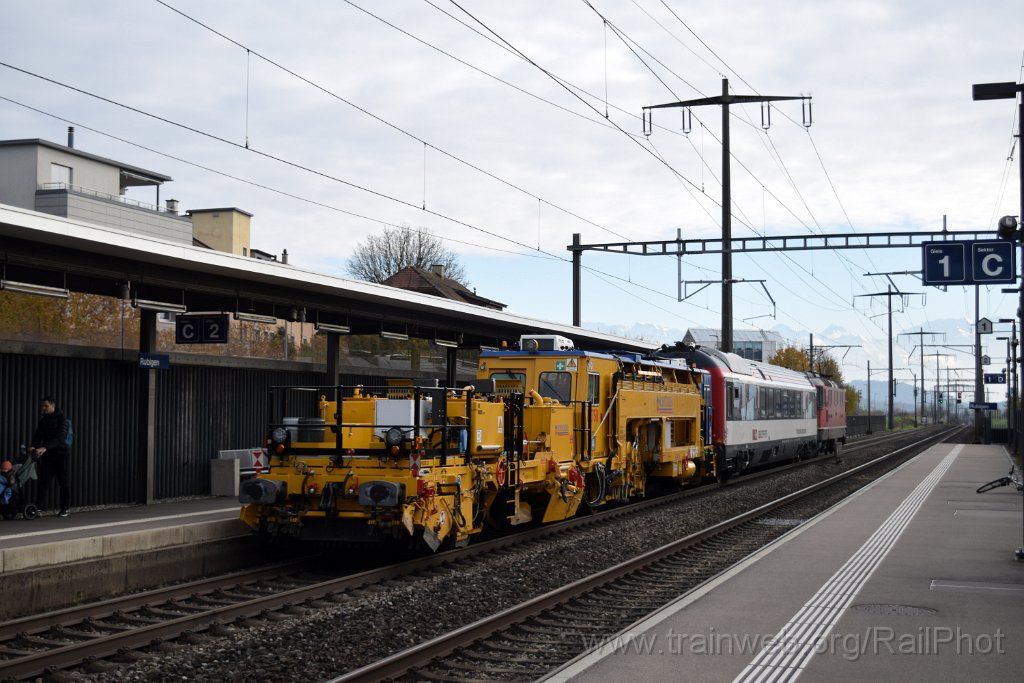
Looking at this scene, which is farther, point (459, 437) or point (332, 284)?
point (332, 284)

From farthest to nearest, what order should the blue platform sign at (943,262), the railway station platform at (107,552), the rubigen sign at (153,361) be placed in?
the blue platform sign at (943,262) < the rubigen sign at (153,361) < the railway station platform at (107,552)

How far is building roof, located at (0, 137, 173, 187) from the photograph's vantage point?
3769 cm

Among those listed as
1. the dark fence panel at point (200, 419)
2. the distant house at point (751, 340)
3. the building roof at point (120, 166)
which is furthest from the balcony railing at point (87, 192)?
the distant house at point (751, 340)

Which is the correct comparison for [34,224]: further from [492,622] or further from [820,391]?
[820,391]

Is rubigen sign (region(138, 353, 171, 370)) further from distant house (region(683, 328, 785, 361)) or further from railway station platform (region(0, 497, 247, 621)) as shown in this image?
distant house (region(683, 328, 785, 361))

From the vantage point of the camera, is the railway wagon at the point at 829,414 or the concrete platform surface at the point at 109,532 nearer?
the concrete platform surface at the point at 109,532

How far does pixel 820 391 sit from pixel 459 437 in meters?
30.4

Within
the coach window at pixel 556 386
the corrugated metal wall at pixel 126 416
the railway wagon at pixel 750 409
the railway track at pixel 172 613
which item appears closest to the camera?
the railway track at pixel 172 613

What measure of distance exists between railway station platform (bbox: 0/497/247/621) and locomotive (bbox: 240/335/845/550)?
2.36 feet

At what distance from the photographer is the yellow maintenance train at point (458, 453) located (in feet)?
39.9

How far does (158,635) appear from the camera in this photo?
893 cm

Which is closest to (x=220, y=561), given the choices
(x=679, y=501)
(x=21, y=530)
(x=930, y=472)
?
(x=21, y=530)

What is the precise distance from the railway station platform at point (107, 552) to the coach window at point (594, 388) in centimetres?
608

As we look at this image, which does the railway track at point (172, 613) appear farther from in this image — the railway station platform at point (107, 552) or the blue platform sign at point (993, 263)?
the blue platform sign at point (993, 263)
